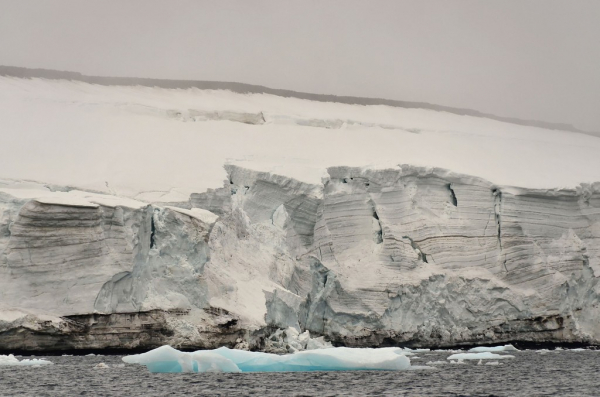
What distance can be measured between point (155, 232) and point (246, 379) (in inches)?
230

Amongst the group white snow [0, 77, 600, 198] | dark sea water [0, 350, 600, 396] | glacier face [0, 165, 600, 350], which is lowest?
dark sea water [0, 350, 600, 396]

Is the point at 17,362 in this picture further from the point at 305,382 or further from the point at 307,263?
the point at 307,263

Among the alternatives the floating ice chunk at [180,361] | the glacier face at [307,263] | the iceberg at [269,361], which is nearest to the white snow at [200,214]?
the glacier face at [307,263]

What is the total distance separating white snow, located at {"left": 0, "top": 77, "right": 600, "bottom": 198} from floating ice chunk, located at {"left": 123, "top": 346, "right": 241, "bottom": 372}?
20.6 ft

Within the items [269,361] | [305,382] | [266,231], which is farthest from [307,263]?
[305,382]

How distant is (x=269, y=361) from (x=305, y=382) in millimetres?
1696

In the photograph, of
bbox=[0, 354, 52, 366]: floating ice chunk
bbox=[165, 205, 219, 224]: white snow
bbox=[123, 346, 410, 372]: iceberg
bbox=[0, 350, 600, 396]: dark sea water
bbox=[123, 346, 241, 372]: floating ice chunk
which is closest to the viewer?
bbox=[0, 350, 600, 396]: dark sea water

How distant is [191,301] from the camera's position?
1681 cm

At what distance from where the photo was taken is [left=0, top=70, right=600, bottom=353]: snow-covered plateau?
16016mm

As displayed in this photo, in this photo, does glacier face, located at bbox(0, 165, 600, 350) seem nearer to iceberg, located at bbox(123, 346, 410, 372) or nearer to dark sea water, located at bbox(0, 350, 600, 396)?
dark sea water, located at bbox(0, 350, 600, 396)

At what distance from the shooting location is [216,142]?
75.6 ft

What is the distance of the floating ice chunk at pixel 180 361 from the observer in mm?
12344

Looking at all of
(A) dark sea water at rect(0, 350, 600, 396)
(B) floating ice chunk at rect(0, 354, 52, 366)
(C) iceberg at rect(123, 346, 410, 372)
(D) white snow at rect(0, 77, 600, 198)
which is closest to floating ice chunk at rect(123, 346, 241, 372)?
(C) iceberg at rect(123, 346, 410, 372)

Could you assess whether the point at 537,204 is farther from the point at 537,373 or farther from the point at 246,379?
the point at 246,379
